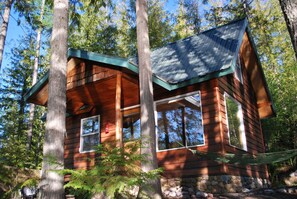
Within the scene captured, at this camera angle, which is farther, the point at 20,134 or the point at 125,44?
the point at 125,44

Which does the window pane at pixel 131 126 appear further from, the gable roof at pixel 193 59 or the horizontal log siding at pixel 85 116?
the gable roof at pixel 193 59

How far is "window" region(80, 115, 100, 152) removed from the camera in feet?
31.0

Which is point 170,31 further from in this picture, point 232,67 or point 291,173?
point 232,67

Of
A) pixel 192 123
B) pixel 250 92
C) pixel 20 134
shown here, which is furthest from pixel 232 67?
pixel 20 134

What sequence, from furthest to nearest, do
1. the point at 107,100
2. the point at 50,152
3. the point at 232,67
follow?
the point at 107,100
the point at 232,67
the point at 50,152

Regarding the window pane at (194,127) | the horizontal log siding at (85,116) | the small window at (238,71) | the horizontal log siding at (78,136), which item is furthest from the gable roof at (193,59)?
the horizontal log siding at (78,136)

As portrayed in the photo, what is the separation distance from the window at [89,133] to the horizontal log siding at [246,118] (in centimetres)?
434

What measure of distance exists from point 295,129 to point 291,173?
9.24 ft

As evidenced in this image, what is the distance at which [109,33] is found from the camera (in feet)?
64.7

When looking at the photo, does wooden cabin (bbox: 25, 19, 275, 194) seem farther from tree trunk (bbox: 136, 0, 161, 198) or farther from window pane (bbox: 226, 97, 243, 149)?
tree trunk (bbox: 136, 0, 161, 198)

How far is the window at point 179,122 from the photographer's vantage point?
24.6 ft

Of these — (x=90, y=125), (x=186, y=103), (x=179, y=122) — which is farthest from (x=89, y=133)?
(x=186, y=103)

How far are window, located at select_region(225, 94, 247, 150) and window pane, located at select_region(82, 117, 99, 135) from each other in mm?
4379

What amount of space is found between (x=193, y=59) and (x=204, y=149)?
2.84 meters
